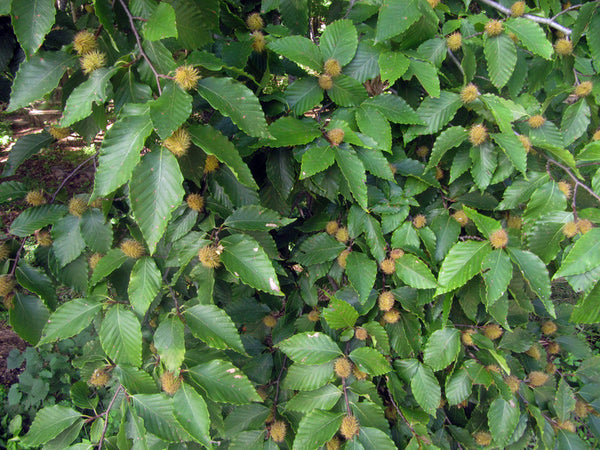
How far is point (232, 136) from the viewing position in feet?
3.84

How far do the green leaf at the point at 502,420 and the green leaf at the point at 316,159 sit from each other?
982 millimetres

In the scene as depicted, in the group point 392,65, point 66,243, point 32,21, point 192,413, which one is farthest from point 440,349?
point 32,21

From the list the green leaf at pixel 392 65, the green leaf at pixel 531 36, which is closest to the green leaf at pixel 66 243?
the green leaf at pixel 392 65

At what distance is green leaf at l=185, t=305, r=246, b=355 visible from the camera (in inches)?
38.7

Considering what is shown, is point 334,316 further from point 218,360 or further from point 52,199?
point 52,199

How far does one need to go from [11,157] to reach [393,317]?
124 cm

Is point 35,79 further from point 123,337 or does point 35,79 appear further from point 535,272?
point 535,272

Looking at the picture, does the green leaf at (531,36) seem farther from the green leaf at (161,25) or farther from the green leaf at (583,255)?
the green leaf at (161,25)

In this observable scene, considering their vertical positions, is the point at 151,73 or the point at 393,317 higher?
the point at 151,73

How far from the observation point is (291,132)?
1062mm

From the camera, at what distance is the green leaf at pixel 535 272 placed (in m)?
0.99

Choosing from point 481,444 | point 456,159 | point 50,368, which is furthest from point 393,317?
point 50,368

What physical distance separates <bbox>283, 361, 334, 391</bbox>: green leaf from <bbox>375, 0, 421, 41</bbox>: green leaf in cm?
98

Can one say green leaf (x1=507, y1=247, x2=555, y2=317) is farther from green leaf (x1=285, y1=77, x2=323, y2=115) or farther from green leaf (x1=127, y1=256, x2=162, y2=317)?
green leaf (x1=127, y1=256, x2=162, y2=317)
